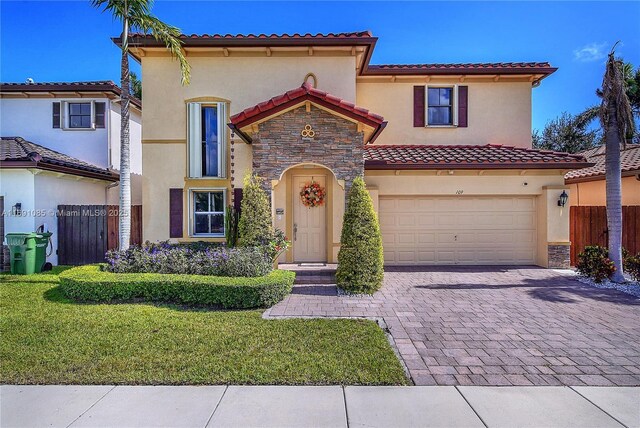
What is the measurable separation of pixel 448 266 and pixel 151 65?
12.3 meters

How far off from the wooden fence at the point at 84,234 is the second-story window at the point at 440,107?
11580mm

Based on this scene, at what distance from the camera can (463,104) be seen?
13258 millimetres

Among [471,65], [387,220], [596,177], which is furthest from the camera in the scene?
[596,177]

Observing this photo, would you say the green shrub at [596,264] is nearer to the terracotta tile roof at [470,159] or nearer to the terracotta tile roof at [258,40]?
the terracotta tile roof at [470,159]

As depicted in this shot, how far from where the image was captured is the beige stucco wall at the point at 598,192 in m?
13.2

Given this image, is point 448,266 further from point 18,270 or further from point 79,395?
point 18,270

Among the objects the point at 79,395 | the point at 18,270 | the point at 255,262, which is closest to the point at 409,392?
the point at 79,395

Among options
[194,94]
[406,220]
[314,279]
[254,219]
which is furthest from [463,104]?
[194,94]

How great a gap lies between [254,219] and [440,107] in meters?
9.04

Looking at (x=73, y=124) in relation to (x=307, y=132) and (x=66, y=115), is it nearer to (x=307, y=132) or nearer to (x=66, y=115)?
(x=66, y=115)

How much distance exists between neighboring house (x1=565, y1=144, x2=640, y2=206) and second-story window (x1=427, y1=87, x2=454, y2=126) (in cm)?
547

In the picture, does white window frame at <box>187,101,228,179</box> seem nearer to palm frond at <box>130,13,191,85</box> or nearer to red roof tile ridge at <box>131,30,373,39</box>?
palm frond at <box>130,13,191,85</box>

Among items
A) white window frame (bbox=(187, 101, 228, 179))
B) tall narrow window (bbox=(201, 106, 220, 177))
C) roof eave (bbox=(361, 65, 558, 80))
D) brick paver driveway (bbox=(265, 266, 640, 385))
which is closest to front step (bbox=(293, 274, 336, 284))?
brick paver driveway (bbox=(265, 266, 640, 385))

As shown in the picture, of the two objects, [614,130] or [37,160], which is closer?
[614,130]
